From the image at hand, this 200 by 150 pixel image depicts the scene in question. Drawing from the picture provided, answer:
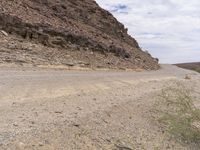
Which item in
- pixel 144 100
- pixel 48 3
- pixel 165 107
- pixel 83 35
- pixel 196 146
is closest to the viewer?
pixel 196 146

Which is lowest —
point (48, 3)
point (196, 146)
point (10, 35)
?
point (196, 146)

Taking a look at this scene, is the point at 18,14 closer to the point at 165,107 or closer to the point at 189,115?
the point at 165,107

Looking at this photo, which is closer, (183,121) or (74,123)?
(74,123)

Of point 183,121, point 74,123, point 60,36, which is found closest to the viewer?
point 74,123

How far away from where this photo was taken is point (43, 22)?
1449 inches

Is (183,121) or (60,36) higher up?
(60,36)

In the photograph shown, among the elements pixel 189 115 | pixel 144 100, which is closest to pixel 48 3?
pixel 144 100

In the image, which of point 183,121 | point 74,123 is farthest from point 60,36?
point 74,123

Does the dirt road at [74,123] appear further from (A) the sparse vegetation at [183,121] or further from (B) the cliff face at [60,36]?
(B) the cliff face at [60,36]

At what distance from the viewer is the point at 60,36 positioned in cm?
3728

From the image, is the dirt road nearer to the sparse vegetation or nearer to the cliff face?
the sparse vegetation

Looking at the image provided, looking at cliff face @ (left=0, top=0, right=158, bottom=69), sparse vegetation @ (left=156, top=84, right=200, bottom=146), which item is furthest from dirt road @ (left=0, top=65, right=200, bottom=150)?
cliff face @ (left=0, top=0, right=158, bottom=69)

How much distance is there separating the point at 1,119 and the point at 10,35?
955 inches

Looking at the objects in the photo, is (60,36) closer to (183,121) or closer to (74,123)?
(183,121)
